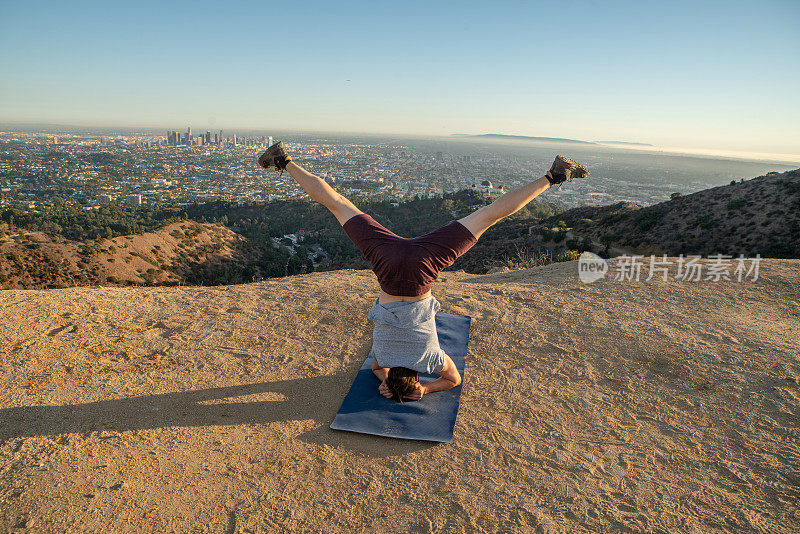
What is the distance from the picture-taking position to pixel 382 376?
4566mm

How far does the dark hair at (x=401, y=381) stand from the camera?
4.19m

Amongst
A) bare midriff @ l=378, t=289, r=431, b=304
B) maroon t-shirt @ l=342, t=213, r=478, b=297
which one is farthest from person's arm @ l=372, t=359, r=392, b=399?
maroon t-shirt @ l=342, t=213, r=478, b=297

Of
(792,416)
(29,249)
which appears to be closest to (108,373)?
(792,416)

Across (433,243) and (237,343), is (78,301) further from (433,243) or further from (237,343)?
(433,243)

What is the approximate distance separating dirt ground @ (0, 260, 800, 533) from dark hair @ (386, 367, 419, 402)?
24.3 inches

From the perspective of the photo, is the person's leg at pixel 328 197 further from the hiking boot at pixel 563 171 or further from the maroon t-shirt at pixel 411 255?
the hiking boot at pixel 563 171

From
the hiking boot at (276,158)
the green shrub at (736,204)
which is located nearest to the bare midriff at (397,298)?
the hiking boot at (276,158)

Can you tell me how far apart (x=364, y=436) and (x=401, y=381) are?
2.30ft

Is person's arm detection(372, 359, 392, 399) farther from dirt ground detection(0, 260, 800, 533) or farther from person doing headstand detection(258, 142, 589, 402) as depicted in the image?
dirt ground detection(0, 260, 800, 533)

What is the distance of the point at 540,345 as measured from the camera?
213 inches

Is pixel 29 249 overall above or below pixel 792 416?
below

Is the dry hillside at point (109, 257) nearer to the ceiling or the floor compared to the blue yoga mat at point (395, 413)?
nearer to the floor

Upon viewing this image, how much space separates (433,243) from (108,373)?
4036 millimetres

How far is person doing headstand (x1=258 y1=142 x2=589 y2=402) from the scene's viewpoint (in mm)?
4020
